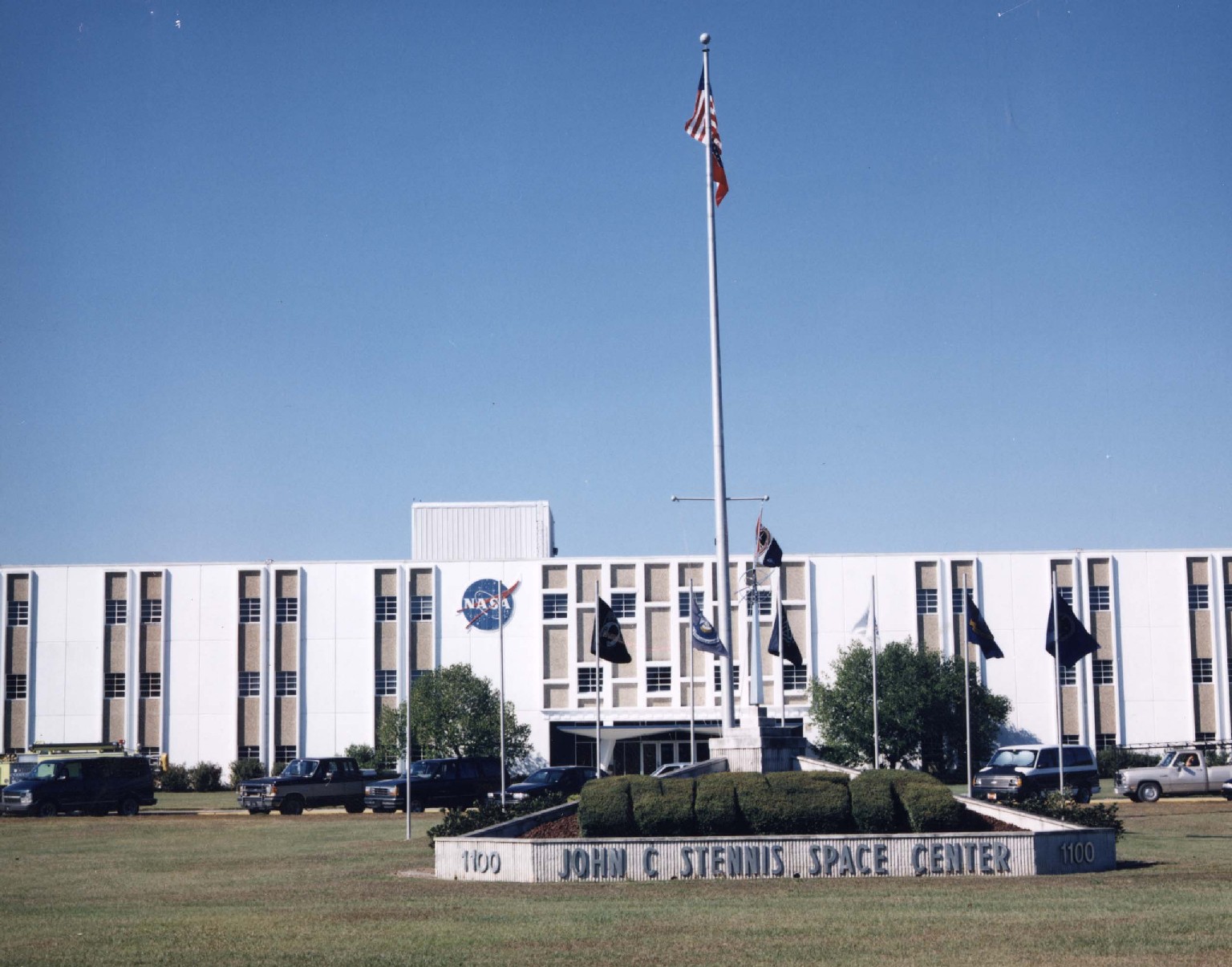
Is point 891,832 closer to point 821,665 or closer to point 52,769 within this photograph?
point 52,769

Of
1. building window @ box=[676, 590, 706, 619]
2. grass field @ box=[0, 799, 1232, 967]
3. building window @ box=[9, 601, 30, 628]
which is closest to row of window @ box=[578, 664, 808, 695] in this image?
building window @ box=[676, 590, 706, 619]

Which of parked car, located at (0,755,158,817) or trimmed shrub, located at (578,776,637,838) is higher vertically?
trimmed shrub, located at (578,776,637,838)

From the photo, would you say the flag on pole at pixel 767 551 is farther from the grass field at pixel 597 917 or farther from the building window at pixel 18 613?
the building window at pixel 18 613

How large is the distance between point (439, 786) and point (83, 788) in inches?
404

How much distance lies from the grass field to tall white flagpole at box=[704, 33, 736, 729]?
6586 millimetres

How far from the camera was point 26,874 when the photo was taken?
23.0 m

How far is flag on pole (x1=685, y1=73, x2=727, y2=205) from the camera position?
28.0 meters

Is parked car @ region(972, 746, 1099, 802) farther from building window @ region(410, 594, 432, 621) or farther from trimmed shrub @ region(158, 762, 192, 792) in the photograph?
trimmed shrub @ region(158, 762, 192, 792)

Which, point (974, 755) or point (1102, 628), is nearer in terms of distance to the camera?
point (974, 755)

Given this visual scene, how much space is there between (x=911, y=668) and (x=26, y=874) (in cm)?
4313

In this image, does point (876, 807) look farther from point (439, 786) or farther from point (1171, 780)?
point (1171, 780)

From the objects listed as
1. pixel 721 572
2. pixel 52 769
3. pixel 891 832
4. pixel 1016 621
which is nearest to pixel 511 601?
pixel 1016 621

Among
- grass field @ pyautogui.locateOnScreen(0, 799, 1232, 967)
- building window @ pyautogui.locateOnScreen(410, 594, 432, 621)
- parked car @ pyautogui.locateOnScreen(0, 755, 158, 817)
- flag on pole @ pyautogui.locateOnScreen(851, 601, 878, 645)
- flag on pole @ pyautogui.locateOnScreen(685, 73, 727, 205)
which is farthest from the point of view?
building window @ pyautogui.locateOnScreen(410, 594, 432, 621)

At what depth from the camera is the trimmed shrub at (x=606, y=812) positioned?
69.1 feet
